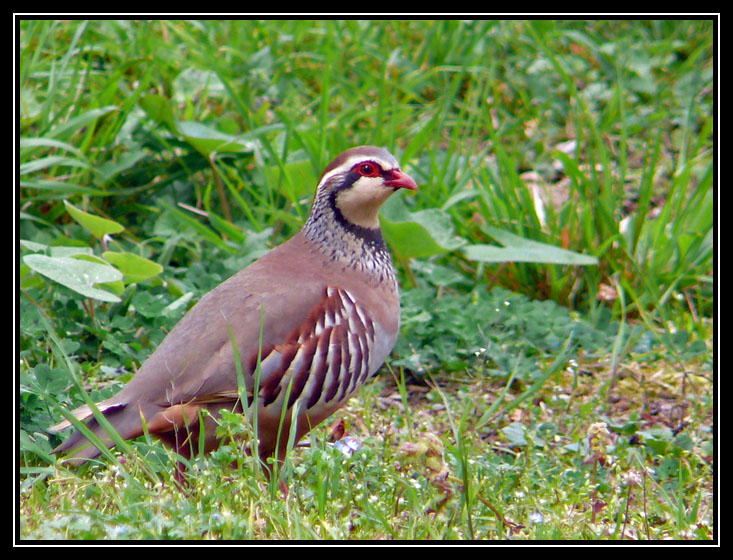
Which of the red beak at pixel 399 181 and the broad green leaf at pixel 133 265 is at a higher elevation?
the red beak at pixel 399 181

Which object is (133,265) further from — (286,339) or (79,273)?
(286,339)

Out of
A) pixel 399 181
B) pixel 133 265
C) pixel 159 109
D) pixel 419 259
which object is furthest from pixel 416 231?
pixel 159 109

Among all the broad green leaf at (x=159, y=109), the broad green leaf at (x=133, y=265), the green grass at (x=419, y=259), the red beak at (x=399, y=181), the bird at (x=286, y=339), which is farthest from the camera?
the broad green leaf at (x=159, y=109)

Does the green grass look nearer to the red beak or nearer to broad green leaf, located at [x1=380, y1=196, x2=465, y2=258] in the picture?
broad green leaf, located at [x1=380, y1=196, x2=465, y2=258]

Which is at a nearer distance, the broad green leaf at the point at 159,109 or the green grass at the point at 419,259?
the green grass at the point at 419,259

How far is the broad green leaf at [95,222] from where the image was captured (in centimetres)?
415

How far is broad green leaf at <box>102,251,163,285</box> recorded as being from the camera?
3973 mm

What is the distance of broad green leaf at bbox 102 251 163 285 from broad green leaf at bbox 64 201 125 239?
0.75ft

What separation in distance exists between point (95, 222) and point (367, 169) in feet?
4.33

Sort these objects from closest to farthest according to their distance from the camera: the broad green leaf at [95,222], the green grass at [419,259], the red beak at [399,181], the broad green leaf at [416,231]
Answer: the green grass at [419,259]
the red beak at [399,181]
the broad green leaf at [95,222]
the broad green leaf at [416,231]

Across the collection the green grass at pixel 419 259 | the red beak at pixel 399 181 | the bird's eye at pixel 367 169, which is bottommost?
the green grass at pixel 419 259

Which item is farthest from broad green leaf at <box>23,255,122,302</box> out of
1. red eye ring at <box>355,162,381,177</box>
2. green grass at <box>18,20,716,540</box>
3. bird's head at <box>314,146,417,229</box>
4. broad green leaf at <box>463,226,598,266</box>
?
broad green leaf at <box>463,226,598,266</box>

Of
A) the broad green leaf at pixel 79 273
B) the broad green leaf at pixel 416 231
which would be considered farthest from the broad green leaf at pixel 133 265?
the broad green leaf at pixel 416 231

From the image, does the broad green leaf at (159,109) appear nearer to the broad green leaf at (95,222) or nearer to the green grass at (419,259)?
the green grass at (419,259)
